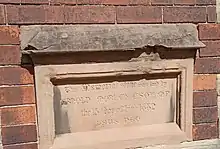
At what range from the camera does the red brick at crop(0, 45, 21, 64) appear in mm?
1549

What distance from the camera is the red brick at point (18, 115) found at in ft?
5.22

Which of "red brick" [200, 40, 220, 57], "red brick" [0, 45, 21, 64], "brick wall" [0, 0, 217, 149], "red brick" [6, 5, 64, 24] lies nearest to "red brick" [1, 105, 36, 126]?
"brick wall" [0, 0, 217, 149]

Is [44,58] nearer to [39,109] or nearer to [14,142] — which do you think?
[39,109]

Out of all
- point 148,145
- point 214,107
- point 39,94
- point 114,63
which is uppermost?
point 114,63

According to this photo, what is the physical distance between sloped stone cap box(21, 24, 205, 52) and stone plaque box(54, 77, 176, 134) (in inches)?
7.9

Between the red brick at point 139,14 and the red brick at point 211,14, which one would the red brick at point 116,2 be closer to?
the red brick at point 139,14

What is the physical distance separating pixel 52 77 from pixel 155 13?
22.7 inches

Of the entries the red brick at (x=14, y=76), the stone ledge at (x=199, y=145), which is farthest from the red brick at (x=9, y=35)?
the stone ledge at (x=199, y=145)

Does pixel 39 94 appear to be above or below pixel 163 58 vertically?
below

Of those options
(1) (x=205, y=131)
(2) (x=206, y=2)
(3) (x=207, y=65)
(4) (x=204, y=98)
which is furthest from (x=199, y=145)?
(2) (x=206, y=2)

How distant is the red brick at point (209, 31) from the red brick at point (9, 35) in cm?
89

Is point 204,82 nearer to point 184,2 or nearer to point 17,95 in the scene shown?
point 184,2

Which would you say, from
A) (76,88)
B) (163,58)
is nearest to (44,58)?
(76,88)

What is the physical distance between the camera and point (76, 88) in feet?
5.49
